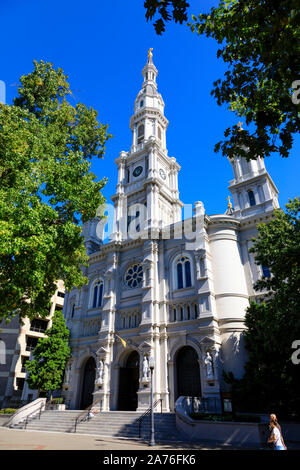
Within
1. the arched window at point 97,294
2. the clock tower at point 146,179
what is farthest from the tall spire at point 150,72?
the arched window at point 97,294

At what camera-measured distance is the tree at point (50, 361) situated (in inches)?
1046

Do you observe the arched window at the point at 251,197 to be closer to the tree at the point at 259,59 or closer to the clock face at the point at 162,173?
the clock face at the point at 162,173

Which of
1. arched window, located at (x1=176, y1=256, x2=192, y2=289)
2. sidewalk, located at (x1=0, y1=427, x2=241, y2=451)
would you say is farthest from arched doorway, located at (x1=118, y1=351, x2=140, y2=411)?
sidewalk, located at (x1=0, y1=427, x2=241, y2=451)

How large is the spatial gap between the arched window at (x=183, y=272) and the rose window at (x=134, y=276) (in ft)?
14.1

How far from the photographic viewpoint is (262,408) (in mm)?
18375

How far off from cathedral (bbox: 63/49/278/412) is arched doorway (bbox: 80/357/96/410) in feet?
0.30

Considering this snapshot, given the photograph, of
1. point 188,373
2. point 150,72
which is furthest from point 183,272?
point 150,72

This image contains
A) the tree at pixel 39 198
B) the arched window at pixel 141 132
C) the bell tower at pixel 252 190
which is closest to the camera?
the tree at pixel 39 198

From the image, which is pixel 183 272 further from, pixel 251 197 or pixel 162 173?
pixel 162 173

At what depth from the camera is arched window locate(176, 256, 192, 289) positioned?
27894mm

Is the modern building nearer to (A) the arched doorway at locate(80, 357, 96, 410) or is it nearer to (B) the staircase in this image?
(A) the arched doorway at locate(80, 357, 96, 410)

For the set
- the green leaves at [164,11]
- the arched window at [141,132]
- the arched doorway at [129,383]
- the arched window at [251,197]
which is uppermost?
the arched window at [141,132]

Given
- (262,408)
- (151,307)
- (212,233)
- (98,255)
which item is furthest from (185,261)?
(262,408)

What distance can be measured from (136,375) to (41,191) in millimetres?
21236
